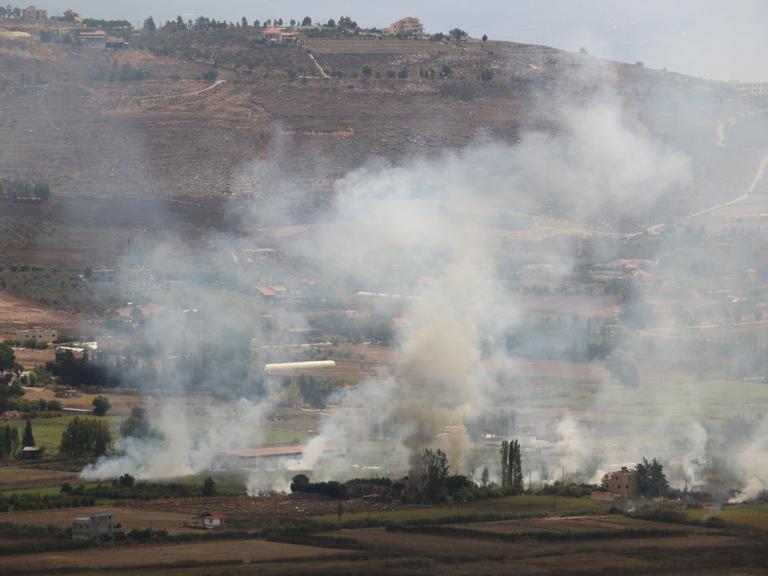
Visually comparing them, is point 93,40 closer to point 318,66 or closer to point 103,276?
point 318,66

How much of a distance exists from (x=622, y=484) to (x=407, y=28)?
89.8 metres

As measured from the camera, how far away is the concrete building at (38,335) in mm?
87625

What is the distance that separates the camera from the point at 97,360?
82375 mm

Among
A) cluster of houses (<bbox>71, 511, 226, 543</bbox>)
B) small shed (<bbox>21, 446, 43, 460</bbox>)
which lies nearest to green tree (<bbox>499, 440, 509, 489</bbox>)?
cluster of houses (<bbox>71, 511, 226, 543</bbox>)

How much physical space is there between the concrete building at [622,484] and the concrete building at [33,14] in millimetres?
93078

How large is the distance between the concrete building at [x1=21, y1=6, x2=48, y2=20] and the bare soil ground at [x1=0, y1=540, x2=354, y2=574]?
100 metres

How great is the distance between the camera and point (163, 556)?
53.3 m

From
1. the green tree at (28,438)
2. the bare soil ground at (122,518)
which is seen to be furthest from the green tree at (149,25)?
the bare soil ground at (122,518)

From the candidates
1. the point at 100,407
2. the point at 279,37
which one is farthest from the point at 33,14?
the point at 100,407

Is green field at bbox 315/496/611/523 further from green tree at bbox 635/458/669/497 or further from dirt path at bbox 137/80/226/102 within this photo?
dirt path at bbox 137/80/226/102

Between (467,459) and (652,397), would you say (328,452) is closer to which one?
(467,459)

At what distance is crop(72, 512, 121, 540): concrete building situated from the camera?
2202 inches

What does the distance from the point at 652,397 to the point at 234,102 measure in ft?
193

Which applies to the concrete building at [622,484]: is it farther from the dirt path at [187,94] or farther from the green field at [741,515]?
the dirt path at [187,94]
